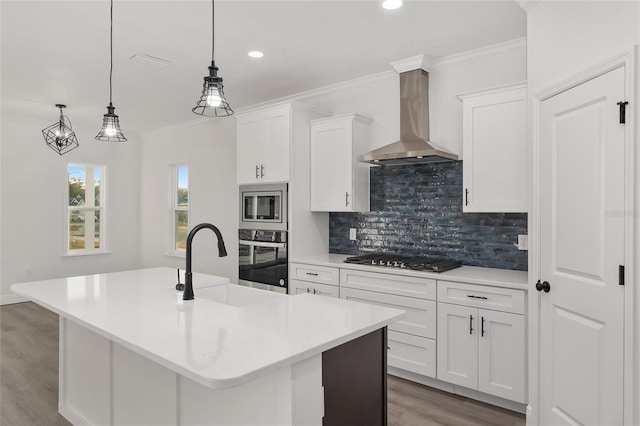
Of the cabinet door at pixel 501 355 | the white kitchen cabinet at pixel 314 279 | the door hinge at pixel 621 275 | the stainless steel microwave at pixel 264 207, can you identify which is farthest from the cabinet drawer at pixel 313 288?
the door hinge at pixel 621 275

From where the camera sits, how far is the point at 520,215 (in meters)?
3.21

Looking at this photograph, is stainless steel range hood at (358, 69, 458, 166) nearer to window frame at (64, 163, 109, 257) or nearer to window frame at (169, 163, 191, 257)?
window frame at (169, 163, 191, 257)

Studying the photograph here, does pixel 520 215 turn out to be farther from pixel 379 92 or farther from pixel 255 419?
pixel 255 419

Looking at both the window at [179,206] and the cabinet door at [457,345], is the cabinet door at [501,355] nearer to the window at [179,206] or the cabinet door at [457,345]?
the cabinet door at [457,345]

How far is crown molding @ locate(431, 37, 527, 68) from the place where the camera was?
10.4ft

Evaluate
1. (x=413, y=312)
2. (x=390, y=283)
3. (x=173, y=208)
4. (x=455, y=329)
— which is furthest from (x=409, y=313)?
Result: (x=173, y=208)

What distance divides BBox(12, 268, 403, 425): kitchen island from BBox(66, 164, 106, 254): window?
4583 mm

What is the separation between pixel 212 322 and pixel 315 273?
2123mm

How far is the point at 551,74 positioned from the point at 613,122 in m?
0.57

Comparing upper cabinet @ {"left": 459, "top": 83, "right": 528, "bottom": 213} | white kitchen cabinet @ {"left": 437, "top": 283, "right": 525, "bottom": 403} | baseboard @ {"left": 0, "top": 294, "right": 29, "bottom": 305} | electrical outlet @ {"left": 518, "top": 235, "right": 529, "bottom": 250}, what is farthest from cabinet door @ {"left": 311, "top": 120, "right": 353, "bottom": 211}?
baseboard @ {"left": 0, "top": 294, "right": 29, "bottom": 305}

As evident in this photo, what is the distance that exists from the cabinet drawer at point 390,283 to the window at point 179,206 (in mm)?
3770

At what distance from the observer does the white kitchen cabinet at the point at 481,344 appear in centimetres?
274

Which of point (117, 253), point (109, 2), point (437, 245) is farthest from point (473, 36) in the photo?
point (117, 253)

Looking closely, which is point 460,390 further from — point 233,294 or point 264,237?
point 264,237
